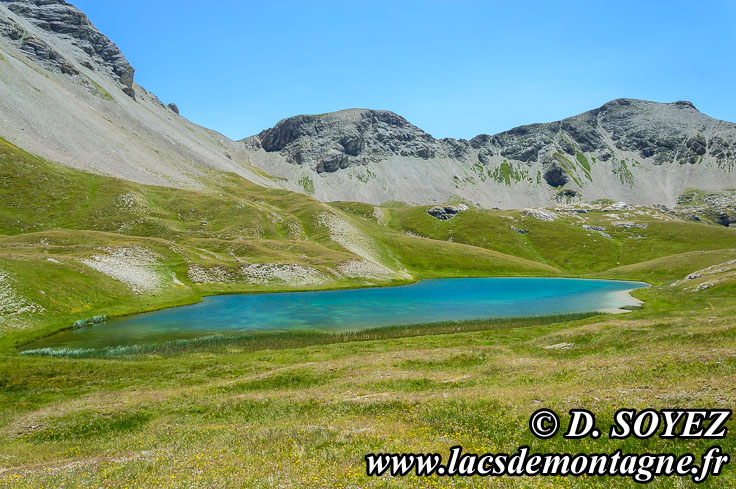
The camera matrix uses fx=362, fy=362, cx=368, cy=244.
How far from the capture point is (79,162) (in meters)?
183

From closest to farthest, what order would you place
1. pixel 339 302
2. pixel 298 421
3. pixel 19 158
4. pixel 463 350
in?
pixel 298 421, pixel 463 350, pixel 339 302, pixel 19 158

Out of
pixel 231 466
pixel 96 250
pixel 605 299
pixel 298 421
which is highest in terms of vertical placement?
pixel 96 250

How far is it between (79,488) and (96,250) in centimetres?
10265


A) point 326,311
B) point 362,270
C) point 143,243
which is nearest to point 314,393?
point 326,311

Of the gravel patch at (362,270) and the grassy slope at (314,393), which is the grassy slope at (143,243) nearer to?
the grassy slope at (314,393)

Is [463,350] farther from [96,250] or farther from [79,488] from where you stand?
[96,250]

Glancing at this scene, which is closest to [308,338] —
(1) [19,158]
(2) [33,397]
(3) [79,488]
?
(2) [33,397]
